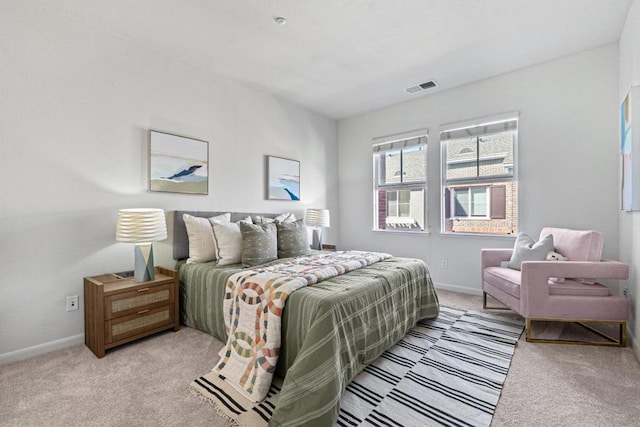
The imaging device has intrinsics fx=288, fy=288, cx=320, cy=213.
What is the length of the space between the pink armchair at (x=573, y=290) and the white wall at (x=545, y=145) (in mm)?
636

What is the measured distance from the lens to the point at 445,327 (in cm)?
275

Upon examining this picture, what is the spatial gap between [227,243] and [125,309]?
0.97 metres

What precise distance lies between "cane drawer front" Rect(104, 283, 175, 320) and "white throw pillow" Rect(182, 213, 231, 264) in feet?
1.30

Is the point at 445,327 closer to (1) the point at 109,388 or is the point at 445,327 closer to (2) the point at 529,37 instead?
(1) the point at 109,388

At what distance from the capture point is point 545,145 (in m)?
3.32

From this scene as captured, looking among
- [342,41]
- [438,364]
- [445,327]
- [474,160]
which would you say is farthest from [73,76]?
[474,160]

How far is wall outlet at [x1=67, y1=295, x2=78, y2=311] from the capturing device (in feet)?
7.97

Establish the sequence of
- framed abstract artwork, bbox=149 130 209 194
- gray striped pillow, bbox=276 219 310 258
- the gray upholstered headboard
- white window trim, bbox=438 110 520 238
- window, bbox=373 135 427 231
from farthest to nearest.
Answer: window, bbox=373 135 427 231
white window trim, bbox=438 110 520 238
gray striped pillow, bbox=276 219 310 258
the gray upholstered headboard
framed abstract artwork, bbox=149 130 209 194

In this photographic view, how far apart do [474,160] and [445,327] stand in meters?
2.29

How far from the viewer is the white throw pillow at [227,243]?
284 cm

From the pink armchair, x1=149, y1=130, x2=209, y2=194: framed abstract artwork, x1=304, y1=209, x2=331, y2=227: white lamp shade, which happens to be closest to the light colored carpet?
the pink armchair

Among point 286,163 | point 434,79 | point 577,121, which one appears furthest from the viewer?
point 286,163

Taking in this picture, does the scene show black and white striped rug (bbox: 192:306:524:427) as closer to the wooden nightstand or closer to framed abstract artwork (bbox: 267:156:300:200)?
the wooden nightstand

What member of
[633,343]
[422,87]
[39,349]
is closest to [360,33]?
[422,87]
